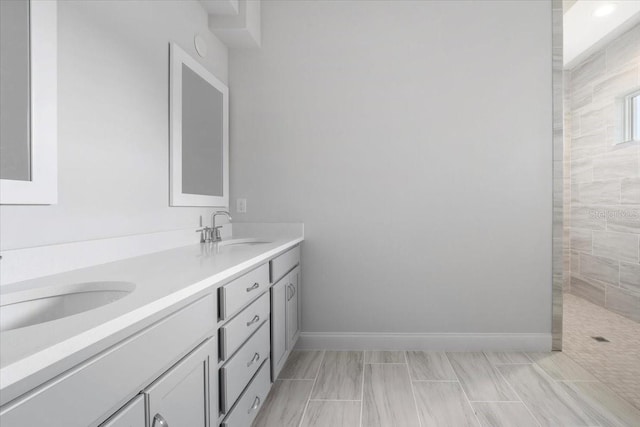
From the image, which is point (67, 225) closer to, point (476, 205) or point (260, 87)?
point (260, 87)

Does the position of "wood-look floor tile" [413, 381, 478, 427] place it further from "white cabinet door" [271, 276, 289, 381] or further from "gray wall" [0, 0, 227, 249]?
"gray wall" [0, 0, 227, 249]

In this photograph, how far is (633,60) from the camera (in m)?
3.25

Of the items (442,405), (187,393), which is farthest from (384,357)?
(187,393)

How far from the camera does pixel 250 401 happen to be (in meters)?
1.61

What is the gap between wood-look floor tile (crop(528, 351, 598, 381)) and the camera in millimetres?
2201

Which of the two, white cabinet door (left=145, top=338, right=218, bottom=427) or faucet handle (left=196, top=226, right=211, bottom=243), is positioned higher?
faucet handle (left=196, top=226, right=211, bottom=243)

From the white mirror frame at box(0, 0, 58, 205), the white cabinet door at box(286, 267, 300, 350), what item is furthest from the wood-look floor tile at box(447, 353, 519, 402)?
the white mirror frame at box(0, 0, 58, 205)

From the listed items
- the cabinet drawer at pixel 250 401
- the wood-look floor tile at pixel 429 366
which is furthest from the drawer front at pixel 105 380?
the wood-look floor tile at pixel 429 366

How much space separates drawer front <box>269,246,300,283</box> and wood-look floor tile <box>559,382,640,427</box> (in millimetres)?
1694

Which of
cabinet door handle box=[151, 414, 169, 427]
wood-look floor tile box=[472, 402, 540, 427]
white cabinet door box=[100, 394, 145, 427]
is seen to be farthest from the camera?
wood-look floor tile box=[472, 402, 540, 427]

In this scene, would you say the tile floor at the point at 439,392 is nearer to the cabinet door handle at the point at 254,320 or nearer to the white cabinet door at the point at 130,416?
the cabinet door handle at the point at 254,320

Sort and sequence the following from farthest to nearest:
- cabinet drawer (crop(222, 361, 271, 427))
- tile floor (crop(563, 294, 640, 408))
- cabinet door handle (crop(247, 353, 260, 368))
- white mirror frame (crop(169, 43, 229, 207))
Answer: tile floor (crop(563, 294, 640, 408))
white mirror frame (crop(169, 43, 229, 207))
cabinet door handle (crop(247, 353, 260, 368))
cabinet drawer (crop(222, 361, 271, 427))

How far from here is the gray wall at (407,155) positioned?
261cm

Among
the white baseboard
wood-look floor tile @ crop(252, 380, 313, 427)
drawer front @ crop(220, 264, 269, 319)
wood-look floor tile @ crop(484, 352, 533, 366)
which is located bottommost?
wood-look floor tile @ crop(252, 380, 313, 427)
